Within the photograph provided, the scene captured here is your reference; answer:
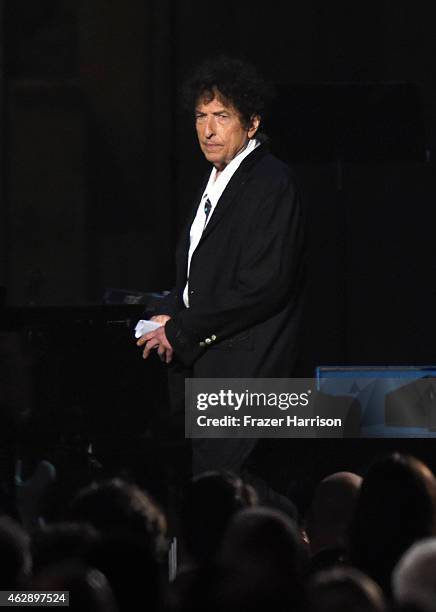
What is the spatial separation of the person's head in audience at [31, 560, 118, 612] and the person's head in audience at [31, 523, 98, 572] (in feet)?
0.47

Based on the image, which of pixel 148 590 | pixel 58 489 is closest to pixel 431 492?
pixel 148 590

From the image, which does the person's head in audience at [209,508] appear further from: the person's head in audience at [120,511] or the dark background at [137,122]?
the dark background at [137,122]

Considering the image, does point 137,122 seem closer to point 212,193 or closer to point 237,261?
point 212,193

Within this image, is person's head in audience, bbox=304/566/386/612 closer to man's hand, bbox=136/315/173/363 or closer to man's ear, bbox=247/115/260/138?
man's hand, bbox=136/315/173/363

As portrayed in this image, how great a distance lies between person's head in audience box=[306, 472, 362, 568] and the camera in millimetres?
2727

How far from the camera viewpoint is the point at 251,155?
380 centimetres

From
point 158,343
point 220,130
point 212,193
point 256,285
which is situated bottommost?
point 158,343

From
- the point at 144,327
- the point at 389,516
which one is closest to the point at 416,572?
the point at 389,516

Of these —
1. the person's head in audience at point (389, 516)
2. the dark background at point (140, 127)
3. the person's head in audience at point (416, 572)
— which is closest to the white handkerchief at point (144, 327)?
the person's head in audience at point (389, 516)

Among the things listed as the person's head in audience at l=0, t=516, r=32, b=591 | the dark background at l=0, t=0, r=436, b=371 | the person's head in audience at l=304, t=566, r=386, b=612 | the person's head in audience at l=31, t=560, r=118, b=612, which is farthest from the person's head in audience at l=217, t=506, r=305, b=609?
the dark background at l=0, t=0, r=436, b=371

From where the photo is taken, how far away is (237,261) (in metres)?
3.75

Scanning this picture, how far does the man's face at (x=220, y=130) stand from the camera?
12.4ft

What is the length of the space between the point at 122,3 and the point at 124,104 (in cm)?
46

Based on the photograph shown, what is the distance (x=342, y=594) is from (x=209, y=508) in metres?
0.71
